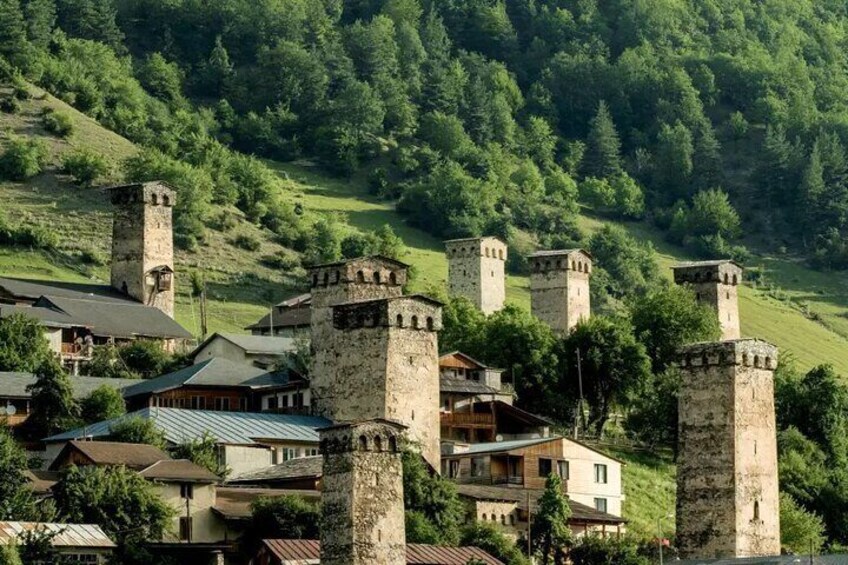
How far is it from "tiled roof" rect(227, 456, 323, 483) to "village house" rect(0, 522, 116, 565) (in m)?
13.4

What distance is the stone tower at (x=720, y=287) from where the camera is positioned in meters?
137

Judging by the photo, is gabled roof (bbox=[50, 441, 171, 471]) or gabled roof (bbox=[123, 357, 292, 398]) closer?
gabled roof (bbox=[50, 441, 171, 471])

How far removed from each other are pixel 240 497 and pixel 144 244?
1889 inches

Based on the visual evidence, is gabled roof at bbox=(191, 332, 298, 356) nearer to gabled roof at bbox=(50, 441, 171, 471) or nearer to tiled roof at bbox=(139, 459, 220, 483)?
gabled roof at bbox=(50, 441, 171, 471)

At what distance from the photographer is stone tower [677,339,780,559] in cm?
9281

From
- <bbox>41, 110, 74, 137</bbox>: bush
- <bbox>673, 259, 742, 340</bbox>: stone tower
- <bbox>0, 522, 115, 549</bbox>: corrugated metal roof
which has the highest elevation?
<bbox>41, 110, 74, 137</bbox>: bush

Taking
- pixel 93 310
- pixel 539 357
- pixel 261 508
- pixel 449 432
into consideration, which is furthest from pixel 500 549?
pixel 93 310

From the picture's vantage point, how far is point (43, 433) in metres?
101

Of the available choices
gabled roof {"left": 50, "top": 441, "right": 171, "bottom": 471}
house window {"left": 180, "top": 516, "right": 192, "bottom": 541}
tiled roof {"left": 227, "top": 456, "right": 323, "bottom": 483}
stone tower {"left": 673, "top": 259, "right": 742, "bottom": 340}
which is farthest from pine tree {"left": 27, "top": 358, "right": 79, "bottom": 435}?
stone tower {"left": 673, "top": 259, "right": 742, "bottom": 340}

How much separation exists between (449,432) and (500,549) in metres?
20.3

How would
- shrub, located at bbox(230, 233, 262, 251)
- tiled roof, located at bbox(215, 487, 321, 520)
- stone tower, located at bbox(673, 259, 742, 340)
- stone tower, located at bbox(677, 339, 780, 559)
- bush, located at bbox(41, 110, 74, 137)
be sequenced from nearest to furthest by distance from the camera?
tiled roof, located at bbox(215, 487, 321, 520) < stone tower, located at bbox(677, 339, 780, 559) < stone tower, located at bbox(673, 259, 742, 340) < shrub, located at bbox(230, 233, 262, 251) < bush, located at bbox(41, 110, 74, 137)

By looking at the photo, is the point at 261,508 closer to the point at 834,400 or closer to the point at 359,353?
the point at 359,353

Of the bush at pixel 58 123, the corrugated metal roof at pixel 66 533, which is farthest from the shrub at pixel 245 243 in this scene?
the corrugated metal roof at pixel 66 533

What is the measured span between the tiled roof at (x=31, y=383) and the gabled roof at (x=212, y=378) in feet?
2.89
